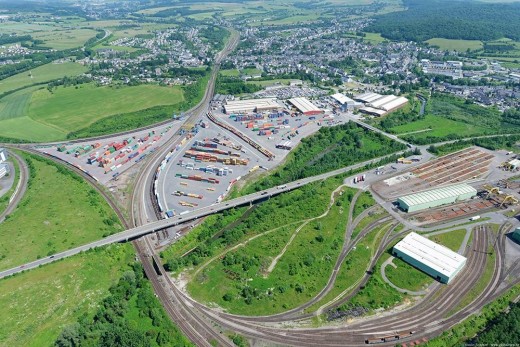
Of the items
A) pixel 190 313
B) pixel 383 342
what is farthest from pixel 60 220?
pixel 383 342

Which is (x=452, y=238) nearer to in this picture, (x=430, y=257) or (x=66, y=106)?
(x=430, y=257)

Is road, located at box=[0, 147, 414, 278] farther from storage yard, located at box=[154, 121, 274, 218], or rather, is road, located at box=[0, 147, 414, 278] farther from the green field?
the green field

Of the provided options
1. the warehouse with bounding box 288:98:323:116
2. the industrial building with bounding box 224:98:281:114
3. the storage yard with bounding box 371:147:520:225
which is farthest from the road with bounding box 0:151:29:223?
the warehouse with bounding box 288:98:323:116

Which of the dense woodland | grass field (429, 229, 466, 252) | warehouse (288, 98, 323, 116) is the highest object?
warehouse (288, 98, 323, 116)

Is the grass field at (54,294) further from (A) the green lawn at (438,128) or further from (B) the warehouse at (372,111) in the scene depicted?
(B) the warehouse at (372,111)

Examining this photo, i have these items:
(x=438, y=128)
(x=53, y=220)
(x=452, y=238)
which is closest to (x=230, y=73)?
(x=438, y=128)

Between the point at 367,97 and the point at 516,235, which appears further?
the point at 367,97

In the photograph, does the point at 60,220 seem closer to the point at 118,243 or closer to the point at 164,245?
the point at 118,243
